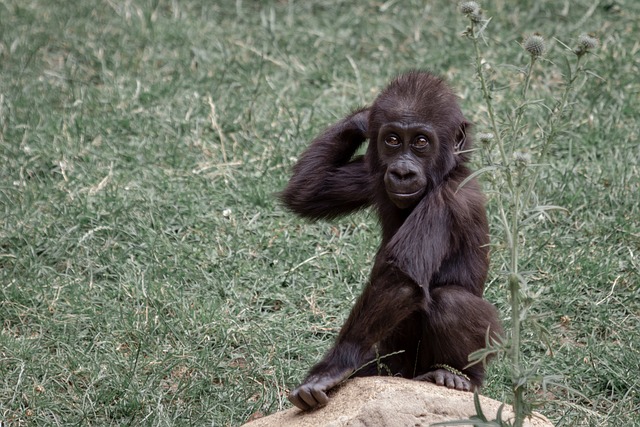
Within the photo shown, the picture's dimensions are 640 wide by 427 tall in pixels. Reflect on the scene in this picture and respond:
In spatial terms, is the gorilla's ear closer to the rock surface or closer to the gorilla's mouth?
the gorilla's mouth

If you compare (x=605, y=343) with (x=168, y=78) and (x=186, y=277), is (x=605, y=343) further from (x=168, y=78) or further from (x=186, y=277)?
(x=168, y=78)

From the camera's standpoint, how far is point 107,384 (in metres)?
5.77

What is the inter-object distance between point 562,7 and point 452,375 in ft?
18.8

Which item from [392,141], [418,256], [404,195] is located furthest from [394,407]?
[392,141]

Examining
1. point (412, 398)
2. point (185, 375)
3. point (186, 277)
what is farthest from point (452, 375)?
point (186, 277)

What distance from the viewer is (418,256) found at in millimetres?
4805

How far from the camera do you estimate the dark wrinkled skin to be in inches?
187

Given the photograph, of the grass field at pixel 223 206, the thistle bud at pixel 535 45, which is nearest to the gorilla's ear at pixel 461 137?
the grass field at pixel 223 206

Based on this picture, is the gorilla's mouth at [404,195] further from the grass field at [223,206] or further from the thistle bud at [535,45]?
the thistle bud at [535,45]

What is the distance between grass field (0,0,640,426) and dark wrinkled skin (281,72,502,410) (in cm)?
45

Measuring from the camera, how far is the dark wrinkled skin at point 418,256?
4758mm

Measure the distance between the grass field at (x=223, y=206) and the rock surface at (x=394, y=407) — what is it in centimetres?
59

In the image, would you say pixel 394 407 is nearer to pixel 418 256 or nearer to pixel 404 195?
pixel 418 256

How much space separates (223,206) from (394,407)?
3.45 meters
